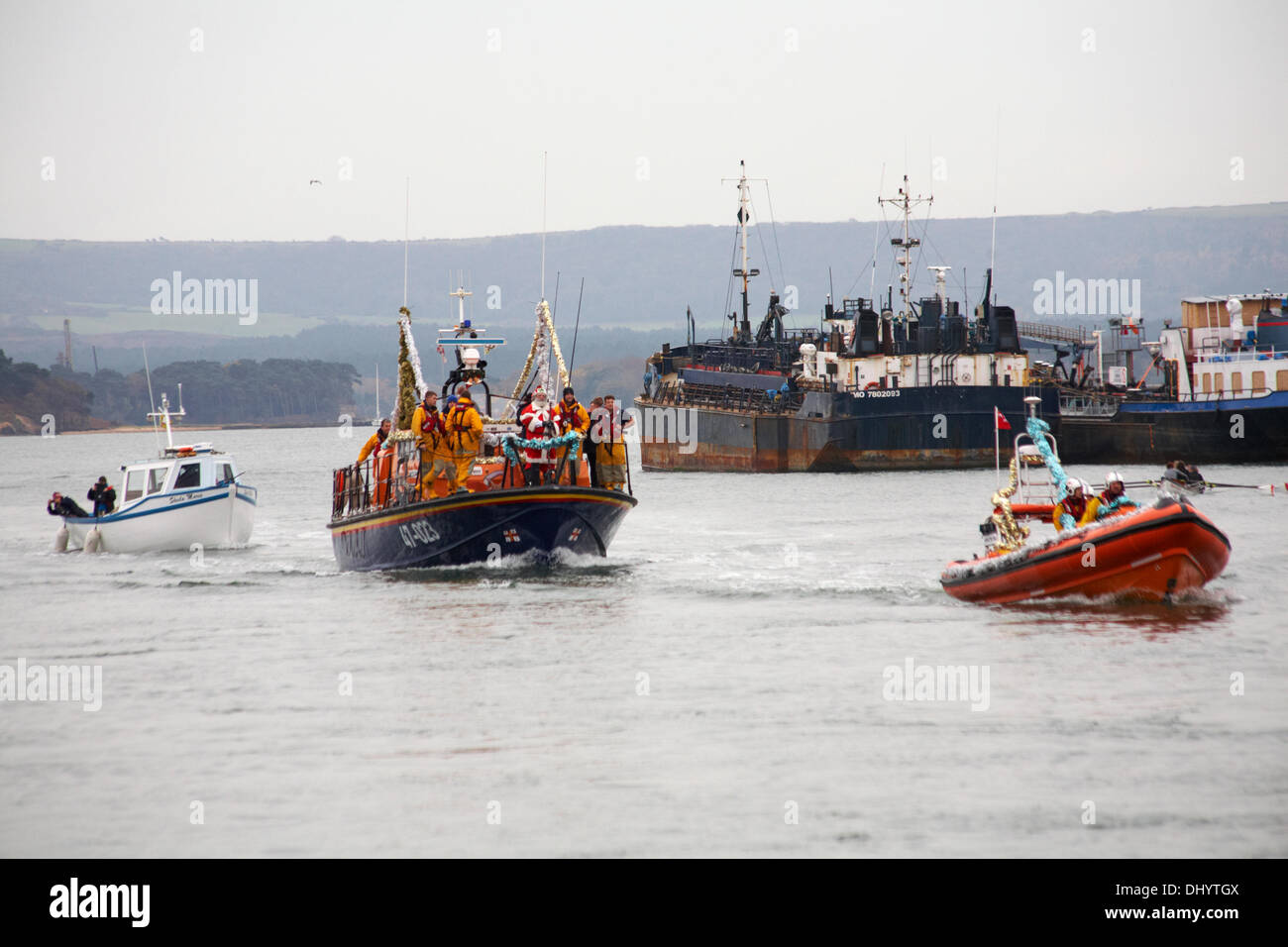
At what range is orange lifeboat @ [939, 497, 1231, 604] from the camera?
20984 mm

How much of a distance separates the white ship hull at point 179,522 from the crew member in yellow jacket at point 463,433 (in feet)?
44.2

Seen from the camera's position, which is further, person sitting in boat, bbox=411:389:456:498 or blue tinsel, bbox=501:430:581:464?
blue tinsel, bbox=501:430:581:464

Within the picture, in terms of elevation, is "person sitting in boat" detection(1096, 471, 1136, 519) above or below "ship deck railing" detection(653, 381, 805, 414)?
below

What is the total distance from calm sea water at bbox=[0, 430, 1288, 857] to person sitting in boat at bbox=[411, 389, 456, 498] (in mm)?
2015

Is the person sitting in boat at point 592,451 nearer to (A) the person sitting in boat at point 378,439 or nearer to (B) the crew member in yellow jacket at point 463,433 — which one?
(B) the crew member in yellow jacket at point 463,433

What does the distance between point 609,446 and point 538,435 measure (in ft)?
5.72

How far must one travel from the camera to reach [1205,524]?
21.2 meters

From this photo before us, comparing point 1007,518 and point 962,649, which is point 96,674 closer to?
point 962,649

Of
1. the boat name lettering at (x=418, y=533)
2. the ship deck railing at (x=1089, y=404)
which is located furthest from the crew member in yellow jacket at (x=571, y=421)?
the ship deck railing at (x=1089, y=404)

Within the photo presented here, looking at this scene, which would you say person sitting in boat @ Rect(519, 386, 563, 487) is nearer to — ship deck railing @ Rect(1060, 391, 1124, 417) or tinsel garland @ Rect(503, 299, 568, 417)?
tinsel garland @ Rect(503, 299, 568, 417)

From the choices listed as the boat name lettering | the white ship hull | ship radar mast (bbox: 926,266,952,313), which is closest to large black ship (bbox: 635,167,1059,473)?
ship radar mast (bbox: 926,266,952,313)

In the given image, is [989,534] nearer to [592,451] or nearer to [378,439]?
[592,451]
